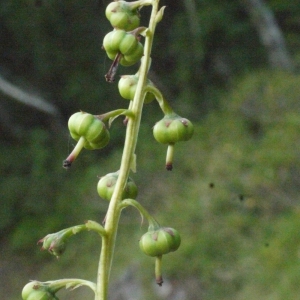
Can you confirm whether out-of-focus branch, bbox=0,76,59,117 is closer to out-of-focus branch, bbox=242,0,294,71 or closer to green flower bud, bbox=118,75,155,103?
out-of-focus branch, bbox=242,0,294,71

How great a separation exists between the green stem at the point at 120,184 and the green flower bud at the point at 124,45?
0.02 m

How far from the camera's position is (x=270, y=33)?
636 centimetres

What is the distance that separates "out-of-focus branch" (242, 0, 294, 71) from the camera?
244 inches

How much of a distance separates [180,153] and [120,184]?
4.38 m

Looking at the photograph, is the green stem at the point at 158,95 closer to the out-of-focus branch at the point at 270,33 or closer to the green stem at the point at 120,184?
the green stem at the point at 120,184

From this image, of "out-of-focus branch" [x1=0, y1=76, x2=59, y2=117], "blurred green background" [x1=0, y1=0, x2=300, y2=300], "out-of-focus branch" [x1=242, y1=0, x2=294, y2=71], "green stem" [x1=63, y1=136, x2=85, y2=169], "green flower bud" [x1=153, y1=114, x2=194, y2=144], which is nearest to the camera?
"green stem" [x1=63, y1=136, x2=85, y2=169]

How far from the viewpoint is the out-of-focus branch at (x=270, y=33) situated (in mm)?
6199

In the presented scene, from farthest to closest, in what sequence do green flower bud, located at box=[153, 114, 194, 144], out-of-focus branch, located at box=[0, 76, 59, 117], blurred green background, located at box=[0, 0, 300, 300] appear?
out-of-focus branch, located at box=[0, 76, 59, 117], blurred green background, located at box=[0, 0, 300, 300], green flower bud, located at box=[153, 114, 194, 144]

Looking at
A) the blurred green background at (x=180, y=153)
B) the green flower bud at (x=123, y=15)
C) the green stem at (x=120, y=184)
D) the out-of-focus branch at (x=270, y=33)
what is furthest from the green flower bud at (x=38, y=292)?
the out-of-focus branch at (x=270, y=33)

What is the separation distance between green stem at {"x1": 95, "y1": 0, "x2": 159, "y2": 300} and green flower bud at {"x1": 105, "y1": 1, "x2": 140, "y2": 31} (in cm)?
3

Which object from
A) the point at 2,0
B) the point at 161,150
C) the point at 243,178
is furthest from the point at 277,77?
the point at 2,0

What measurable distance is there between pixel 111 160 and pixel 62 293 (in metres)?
1.58

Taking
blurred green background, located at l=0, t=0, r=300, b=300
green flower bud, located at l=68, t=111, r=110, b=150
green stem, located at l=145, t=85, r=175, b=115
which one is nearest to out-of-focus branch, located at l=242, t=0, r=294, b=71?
blurred green background, located at l=0, t=0, r=300, b=300

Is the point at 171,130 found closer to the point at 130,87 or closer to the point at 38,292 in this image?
the point at 130,87
